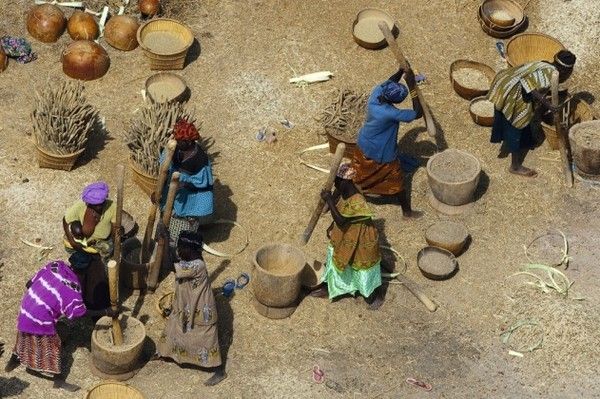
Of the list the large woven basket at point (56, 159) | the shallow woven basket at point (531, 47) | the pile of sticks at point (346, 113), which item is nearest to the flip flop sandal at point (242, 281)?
the pile of sticks at point (346, 113)

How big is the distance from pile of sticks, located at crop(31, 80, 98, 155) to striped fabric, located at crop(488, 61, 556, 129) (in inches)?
171

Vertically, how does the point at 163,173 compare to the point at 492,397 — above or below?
above

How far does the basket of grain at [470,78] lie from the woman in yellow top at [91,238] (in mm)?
4787

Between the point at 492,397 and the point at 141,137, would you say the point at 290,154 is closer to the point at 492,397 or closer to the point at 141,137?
the point at 141,137

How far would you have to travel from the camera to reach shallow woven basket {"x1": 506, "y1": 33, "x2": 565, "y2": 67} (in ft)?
43.7

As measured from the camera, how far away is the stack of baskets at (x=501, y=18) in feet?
45.0

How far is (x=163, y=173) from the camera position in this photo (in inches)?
402

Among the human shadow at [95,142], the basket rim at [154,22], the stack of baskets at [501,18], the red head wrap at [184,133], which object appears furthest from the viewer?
the stack of baskets at [501,18]

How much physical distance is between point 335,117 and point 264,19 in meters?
2.49

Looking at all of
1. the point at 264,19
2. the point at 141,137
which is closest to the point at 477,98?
the point at 264,19

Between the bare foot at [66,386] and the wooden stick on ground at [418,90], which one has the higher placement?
the wooden stick on ground at [418,90]

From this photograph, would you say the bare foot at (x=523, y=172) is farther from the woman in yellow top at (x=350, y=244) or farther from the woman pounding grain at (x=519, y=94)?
the woman in yellow top at (x=350, y=244)

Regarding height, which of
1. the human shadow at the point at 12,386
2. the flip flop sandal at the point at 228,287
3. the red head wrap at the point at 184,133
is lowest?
the flip flop sandal at the point at 228,287

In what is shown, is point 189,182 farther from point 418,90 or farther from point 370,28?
point 370,28
